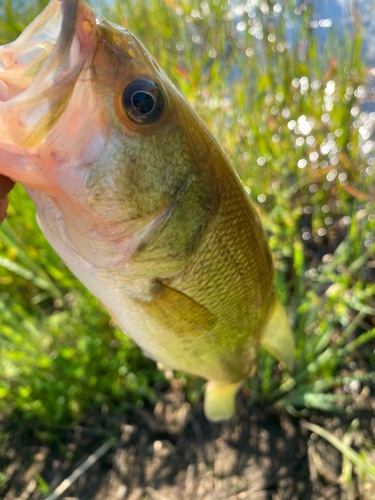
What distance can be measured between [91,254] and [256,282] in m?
0.44

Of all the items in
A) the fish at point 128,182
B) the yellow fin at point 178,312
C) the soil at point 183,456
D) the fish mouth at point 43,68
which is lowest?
the soil at point 183,456

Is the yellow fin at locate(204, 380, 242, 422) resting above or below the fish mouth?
below

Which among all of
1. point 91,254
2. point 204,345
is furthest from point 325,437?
point 91,254

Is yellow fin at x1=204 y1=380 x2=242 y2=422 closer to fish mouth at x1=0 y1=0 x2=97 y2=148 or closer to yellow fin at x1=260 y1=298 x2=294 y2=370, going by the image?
yellow fin at x1=260 y1=298 x2=294 y2=370

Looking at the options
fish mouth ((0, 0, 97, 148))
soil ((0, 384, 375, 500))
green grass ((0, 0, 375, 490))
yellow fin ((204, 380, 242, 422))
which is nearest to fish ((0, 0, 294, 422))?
fish mouth ((0, 0, 97, 148))

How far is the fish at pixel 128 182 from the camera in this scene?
1.79 feet

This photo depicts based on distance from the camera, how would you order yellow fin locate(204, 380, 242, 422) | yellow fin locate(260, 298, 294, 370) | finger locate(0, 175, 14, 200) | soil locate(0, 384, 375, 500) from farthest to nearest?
soil locate(0, 384, 375, 500)
yellow fin locate(204, 380, 242, 422)
yellow fin locate(260, 298, 294, 370)
finger locate(0, 175, 14, 200)

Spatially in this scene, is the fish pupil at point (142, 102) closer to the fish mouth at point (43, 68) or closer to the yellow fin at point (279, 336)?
the fish mouth at point (43, 68)

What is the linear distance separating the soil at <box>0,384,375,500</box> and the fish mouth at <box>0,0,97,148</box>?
1.52 metres

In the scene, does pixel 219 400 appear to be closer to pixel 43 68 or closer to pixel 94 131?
pixel 94 131

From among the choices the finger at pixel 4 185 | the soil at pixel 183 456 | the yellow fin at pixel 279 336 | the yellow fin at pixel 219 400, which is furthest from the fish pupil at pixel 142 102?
the soil at pixel 183 456

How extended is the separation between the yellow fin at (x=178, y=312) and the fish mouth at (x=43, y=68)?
407mm

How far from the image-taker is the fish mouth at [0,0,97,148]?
1.67ft

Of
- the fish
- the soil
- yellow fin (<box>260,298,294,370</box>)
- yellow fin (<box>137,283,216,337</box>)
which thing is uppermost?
A: the fish
